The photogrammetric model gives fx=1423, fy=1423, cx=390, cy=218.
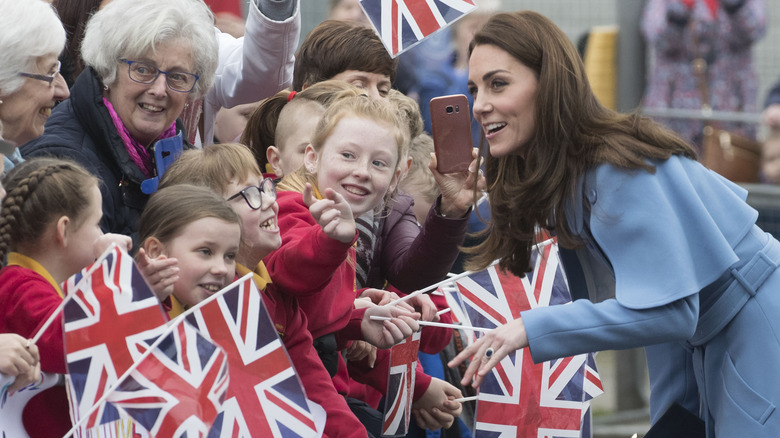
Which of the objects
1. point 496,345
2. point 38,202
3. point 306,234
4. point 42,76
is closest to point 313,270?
point 306,234

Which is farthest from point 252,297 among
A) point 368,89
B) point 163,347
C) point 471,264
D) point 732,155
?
Result: point 732,155

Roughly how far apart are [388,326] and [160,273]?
1.01 m

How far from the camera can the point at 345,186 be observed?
4.24m

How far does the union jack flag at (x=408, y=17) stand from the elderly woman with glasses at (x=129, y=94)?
22.0 inches

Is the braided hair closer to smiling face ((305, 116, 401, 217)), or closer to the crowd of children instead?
the crowd of children

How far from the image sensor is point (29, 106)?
3.87 m

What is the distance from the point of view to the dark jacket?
13.7ft

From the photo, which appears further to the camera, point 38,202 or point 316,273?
point 316,273

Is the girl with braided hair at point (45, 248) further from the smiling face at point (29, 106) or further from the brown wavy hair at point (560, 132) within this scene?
the brown wavy hair at point (560, 132)

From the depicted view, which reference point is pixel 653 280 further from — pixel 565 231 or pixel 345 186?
pixel 345 186

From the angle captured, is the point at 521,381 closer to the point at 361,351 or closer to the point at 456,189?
the point at 361,351

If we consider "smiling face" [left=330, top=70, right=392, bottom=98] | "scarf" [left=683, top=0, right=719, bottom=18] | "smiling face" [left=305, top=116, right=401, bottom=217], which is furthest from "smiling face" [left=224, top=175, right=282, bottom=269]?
"scarf" [left=683, top=0, right=719, bottom=18]

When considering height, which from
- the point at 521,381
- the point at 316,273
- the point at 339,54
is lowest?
the point at 521,381

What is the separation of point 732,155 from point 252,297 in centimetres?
595
